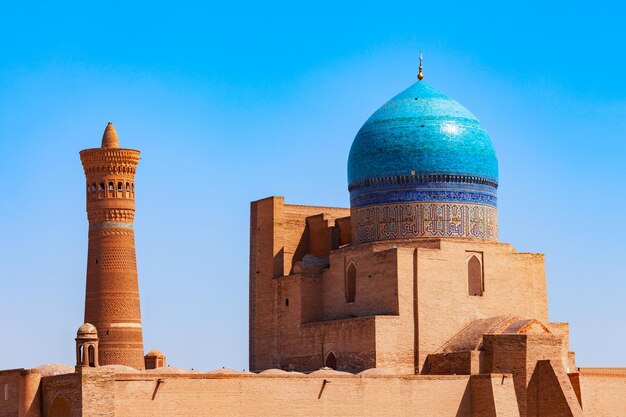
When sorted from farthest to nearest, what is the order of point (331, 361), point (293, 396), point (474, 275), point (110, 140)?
1. point (110, 140)
2. point (474, 275)
3. point (331, 361)
4. point (293, 396)

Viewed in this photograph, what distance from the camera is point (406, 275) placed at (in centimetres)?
2656

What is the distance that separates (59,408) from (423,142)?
950 centimetres

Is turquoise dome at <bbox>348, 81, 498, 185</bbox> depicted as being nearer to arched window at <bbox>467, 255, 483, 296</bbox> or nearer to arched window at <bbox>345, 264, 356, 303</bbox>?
arched window at <bbox>467, 255, 483, 296</bbox>

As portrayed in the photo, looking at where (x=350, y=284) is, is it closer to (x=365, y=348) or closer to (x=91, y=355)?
(x=365, y=348)

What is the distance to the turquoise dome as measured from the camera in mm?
27859

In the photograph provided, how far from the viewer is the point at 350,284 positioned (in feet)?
91.8

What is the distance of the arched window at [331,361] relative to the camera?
27.1 metres

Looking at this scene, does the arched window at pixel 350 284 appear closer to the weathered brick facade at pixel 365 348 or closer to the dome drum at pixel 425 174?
the weathered brick facade at pixel 365 348

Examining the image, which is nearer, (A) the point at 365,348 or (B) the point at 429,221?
(A) the point at 365,348

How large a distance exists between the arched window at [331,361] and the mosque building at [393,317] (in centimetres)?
4

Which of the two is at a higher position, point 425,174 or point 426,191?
point 425,174

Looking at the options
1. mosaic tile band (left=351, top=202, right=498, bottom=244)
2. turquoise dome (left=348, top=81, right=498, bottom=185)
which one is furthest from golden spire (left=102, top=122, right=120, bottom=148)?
mosaic tile band (left=351, top=202, right=498, bottom=244)

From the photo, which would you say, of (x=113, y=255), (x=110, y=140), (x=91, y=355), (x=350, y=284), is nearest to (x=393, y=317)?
(x=350, y=284)

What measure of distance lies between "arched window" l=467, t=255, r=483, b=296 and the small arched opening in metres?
8.94
